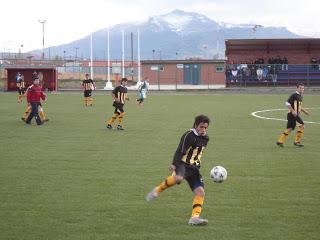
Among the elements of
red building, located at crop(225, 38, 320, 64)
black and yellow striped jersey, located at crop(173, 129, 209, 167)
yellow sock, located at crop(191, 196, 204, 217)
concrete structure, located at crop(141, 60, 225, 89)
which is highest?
red building, located at crop(225, 38, 320, 64)

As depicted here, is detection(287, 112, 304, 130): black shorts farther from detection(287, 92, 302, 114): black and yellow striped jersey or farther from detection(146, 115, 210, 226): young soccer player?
detection(146, 115, 210, 226): young soccer player

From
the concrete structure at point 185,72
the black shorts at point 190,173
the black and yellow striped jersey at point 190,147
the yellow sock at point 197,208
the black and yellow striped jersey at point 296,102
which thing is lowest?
the yellow sock at point 197,208

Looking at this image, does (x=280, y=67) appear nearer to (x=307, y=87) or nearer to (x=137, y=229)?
Answer: (x=307, y=87)

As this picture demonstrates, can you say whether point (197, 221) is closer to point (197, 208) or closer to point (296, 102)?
point (197, 208)

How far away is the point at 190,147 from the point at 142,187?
9.08 ft

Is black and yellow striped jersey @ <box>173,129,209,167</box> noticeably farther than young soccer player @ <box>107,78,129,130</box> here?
No

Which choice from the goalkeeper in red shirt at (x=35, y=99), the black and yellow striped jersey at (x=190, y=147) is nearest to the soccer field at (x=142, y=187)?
the black and yellow striped jersey at (x=190, y=147)

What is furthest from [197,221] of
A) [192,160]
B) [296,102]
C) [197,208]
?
[296,102]

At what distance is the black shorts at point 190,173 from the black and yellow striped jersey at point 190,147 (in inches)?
2.4

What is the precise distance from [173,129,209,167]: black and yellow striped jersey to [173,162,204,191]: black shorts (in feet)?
0.20

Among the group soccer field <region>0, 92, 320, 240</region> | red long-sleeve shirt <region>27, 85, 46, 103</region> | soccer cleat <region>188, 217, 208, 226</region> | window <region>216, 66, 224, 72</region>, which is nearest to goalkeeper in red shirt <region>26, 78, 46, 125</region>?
red long-sleeve shirt <region>27, 85, 46, 103</region>

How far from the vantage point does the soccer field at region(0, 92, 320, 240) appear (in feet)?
27.5

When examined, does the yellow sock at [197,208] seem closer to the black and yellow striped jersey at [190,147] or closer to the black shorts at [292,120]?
the black and yellow striped jersey at [190,147]

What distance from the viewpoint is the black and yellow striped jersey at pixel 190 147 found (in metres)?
8.70
